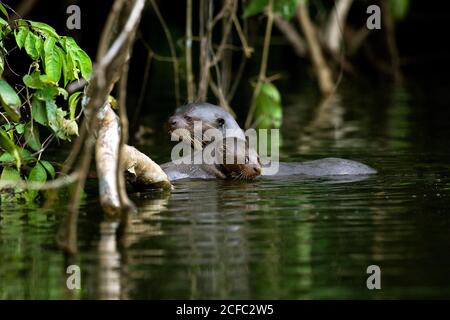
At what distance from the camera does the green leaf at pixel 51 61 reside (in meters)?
6.46

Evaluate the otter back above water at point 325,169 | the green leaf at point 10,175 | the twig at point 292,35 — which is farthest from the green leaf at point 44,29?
the twig at point 292,35

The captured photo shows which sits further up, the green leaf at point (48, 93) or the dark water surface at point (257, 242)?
the green leaf at point (48, 93)

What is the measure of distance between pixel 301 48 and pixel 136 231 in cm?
1371

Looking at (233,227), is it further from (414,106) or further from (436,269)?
A: (414,106)

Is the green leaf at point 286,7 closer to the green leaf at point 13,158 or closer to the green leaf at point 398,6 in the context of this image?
the green leaf at point 398,6

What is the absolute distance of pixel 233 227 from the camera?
6117 millimetres

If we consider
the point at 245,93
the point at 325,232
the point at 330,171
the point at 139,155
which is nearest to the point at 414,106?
the point at 245,93

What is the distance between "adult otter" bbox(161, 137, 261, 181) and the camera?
806 centimetres

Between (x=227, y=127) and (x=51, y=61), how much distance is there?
2.11 metres

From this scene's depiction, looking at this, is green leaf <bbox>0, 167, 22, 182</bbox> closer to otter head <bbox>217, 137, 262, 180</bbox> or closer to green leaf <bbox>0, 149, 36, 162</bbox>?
green leaf <bbox>0, 149, 36, 162</bbox>

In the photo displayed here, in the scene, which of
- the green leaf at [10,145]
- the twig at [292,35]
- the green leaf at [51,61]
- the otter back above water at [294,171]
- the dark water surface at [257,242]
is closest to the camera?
the dark water surface at [257,242]

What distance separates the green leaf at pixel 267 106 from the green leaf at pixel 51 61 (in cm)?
432

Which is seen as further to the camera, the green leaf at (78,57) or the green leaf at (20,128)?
the green leaf at (20,128)

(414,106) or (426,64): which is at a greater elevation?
(426,64)
